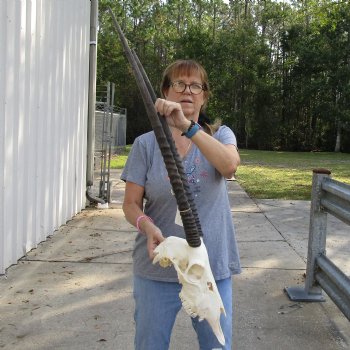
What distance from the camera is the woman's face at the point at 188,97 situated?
2.28 metres

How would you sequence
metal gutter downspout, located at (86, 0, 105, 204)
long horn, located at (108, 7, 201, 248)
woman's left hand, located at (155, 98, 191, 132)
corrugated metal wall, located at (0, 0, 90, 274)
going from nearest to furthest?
long horn, located at (108, 7, 201, 248)
woman's left hand, located at (155, 98, 191, 132)
corrugated metal wall, located at (0, 0, 90, 274)
metal gutter downspout, located at (86, 0, 105, 204)

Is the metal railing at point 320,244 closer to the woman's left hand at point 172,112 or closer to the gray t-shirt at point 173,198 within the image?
the gray t-shirt at point 173,198

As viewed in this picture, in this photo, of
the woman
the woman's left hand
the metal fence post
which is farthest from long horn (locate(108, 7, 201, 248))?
the metal fence post

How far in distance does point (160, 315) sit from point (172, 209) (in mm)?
488

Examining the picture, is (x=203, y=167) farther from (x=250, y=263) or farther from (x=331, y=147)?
(x=331, y=147)

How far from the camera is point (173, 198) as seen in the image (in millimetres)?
2273

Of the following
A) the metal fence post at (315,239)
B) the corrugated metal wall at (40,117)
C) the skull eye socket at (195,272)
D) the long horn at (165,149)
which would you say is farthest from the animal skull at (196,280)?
the corrugated metal wall at (40,117)

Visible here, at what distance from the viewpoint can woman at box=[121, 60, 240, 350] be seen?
7.45 ft

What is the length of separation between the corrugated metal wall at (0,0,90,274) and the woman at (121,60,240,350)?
306 centimetres

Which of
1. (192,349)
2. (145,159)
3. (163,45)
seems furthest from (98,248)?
(163,45)

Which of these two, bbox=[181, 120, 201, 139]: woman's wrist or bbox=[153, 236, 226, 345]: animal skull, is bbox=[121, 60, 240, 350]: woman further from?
bbox=[153, 236, 226, 345]: animal skull

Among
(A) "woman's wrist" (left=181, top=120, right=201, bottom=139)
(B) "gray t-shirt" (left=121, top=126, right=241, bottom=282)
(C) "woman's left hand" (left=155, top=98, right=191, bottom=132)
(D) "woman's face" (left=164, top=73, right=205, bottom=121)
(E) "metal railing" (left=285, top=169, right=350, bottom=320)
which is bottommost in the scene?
(E) "metal railing" (left=285, top=169, right=350, bottom=320)

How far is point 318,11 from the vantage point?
17094 millimetres

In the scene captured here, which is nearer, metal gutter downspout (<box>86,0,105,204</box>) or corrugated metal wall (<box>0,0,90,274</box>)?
corrugated metal wall (<box>0,0,90,274</box>)
